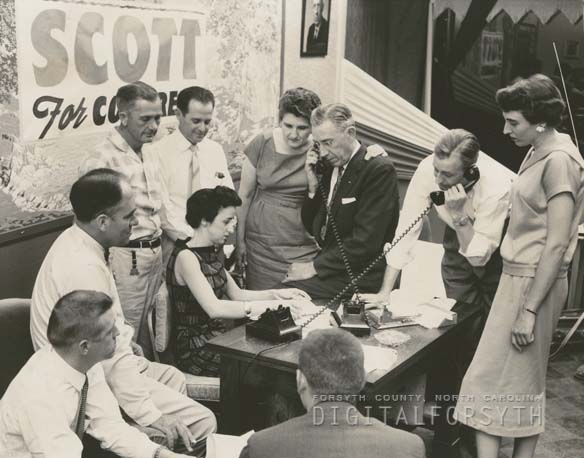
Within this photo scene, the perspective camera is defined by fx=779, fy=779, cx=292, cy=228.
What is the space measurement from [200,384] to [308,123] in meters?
1.51

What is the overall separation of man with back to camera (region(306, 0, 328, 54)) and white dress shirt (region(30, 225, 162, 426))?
3626 millimetres

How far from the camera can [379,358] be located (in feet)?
9.59

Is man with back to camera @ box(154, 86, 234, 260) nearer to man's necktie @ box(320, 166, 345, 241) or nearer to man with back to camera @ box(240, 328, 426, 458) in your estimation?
man's necktie @ box(320, 166, 345, 241)

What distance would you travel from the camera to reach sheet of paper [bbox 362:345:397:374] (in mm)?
2861

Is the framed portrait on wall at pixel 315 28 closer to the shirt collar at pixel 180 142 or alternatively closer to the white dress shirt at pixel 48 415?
the shirt collar at pixel 180 142

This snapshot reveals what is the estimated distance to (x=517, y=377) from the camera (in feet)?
10.5

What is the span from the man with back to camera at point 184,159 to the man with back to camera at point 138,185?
13 centimetres

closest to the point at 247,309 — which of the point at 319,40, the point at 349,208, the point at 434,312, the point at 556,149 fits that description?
the point at 349,208

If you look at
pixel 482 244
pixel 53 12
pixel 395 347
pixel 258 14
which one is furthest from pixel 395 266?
pixel 258 14

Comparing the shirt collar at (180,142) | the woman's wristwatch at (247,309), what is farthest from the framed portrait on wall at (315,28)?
the woman's wristwatch at (247,309)

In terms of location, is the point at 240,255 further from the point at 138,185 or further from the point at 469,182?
the point at 469,182

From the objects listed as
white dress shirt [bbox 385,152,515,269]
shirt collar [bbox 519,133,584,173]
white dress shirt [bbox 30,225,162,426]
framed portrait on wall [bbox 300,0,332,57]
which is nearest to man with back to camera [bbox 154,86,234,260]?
white dress shirt [bbox 30,225,162,426]

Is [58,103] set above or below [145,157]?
above

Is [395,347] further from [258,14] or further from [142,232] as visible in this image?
[258,14]
